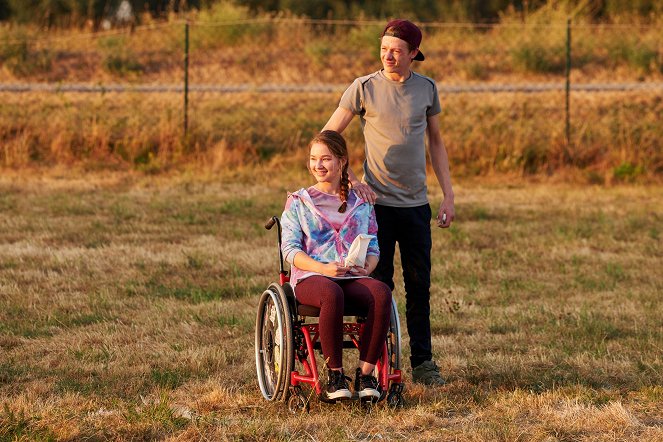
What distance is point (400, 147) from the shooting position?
6.27 m

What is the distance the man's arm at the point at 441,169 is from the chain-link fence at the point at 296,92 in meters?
10.0

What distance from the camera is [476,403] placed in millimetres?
5969

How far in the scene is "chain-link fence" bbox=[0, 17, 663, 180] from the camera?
55.2 ft

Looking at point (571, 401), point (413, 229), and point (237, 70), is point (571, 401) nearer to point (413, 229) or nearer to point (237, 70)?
point (413, 229)

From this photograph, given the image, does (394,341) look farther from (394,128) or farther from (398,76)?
(398,76)

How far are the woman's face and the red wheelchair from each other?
37 cm

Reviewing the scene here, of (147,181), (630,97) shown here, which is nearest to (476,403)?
(147,181)

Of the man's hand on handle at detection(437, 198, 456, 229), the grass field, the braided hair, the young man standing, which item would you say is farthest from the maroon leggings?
the man's hand on handle at detection(437, 198, 456, 229)

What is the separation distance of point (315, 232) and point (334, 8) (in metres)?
25.8

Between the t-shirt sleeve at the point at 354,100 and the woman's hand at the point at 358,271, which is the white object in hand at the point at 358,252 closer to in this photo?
the woman's hand at the point at 358,271

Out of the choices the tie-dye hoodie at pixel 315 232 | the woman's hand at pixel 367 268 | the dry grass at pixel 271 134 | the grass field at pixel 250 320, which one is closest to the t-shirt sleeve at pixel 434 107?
the tie-dye hoodie at pixel 315 232

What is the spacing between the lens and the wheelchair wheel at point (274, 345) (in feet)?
18.4

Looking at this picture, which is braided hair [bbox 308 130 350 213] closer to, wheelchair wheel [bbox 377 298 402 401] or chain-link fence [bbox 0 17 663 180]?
wheelchair wheel [bbox 377 298 402 401]

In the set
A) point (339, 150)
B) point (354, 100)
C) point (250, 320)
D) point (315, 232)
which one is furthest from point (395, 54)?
point (250, 320)
